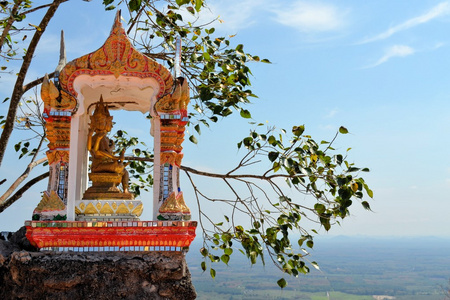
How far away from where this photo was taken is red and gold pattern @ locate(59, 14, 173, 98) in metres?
6.38

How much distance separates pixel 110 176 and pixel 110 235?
1.21 meters

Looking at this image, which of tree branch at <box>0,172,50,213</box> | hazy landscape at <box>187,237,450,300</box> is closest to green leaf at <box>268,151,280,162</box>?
tree branch at <box>0,172,50,213</box>

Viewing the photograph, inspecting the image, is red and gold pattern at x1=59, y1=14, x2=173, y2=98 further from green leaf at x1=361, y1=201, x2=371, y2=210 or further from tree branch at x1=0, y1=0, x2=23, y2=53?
tree branch at x1=0, y1=0, x2=23, y2=53

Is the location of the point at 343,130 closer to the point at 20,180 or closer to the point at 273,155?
the point at 273,155

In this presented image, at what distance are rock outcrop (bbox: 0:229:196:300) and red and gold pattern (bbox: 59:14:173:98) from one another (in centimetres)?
188

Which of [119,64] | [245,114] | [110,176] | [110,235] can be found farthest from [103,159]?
[245,114]

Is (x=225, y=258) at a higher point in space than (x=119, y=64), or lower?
lower

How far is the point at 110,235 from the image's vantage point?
5941 mm

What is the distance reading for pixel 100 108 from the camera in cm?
726

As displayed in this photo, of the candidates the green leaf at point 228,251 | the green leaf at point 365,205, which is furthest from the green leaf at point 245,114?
the green leaf at point 365,205

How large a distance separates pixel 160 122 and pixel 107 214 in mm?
1252

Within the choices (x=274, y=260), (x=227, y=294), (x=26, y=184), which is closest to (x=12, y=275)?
(x=274, y=260)

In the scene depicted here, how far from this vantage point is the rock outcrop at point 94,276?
577cm

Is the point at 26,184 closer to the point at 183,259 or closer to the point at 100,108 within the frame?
the point at 100,108
